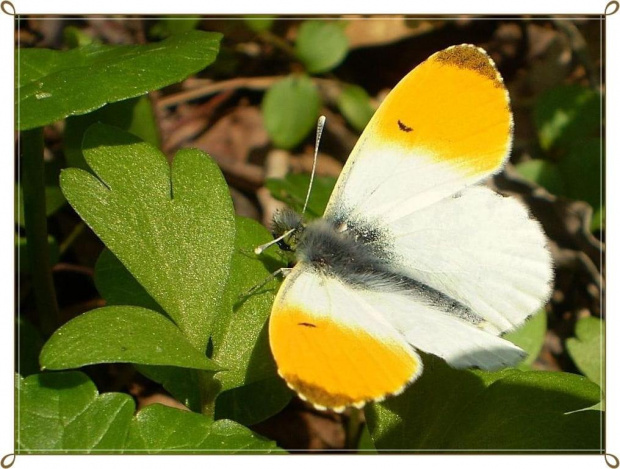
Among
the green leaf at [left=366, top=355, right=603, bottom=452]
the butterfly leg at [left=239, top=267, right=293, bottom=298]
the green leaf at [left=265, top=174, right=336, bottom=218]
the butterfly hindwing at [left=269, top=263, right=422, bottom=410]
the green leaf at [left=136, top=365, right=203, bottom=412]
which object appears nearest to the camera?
the butterfly hindwing at [left=269, top=263, right=422, bottom=410]

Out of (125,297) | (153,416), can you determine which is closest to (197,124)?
(125,297)

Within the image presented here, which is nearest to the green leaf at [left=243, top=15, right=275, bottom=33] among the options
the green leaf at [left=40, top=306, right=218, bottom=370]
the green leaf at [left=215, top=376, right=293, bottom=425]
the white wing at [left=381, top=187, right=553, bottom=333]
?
the white wing at [left=381, top=187, right=553, bottom=333]

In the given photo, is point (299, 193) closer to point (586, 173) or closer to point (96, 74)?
point (96, 74)

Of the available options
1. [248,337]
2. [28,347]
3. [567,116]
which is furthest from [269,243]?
[567,116]

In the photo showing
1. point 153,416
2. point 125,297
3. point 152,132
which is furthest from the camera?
point 152,132

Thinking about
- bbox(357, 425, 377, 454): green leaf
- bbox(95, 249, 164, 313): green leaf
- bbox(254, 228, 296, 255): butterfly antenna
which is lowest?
bbox(357, 425, 377, 454): green leaf

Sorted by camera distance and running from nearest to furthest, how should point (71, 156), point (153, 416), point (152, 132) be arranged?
point (153, 416)
point (71, 156)
point (152, 132)

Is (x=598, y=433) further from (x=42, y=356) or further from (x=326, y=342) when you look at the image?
(x=42, y=356)

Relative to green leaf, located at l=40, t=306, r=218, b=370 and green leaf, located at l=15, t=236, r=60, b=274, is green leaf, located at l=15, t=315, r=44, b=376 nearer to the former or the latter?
green leaf, located at l=15, t=236, r=60, b=274
